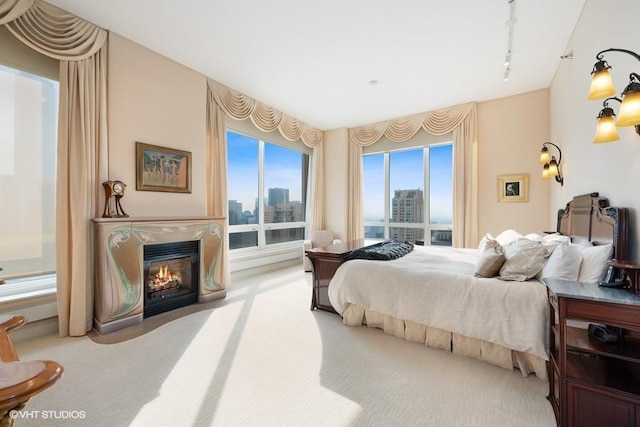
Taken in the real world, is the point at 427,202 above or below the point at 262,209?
above

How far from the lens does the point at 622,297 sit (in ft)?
4.31

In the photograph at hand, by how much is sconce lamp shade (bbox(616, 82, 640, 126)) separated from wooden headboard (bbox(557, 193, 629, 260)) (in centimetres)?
70

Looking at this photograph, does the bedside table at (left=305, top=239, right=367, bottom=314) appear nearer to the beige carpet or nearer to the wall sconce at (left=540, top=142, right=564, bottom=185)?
the beige carpet

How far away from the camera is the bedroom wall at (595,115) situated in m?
1.65

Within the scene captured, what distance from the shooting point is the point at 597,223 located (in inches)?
80.8

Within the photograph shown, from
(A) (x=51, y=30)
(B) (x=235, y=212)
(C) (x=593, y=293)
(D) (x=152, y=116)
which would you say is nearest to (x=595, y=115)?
(C) (x=593, y=293)

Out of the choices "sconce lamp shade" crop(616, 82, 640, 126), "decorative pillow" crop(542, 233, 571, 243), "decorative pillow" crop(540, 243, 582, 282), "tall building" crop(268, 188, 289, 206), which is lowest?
"decorative pillow" crop(540, 243, 582, 282)

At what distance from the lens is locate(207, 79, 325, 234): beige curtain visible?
3885mm

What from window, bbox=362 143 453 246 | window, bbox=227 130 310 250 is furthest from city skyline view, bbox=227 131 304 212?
window, bbox=362 143 453 246

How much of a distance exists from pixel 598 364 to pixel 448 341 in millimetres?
972

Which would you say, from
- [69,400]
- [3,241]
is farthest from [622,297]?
[3,241]

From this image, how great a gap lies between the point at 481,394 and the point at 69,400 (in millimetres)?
2687

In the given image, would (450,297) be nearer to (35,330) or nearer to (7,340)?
(7,340)

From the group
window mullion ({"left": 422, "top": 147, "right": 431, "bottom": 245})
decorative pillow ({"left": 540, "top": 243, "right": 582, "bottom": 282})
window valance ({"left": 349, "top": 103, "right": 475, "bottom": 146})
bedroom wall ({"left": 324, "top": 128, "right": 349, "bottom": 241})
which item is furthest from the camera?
bedroom wall ({"left": 324, "top": 128, "right": 349, "bottom": 241})
